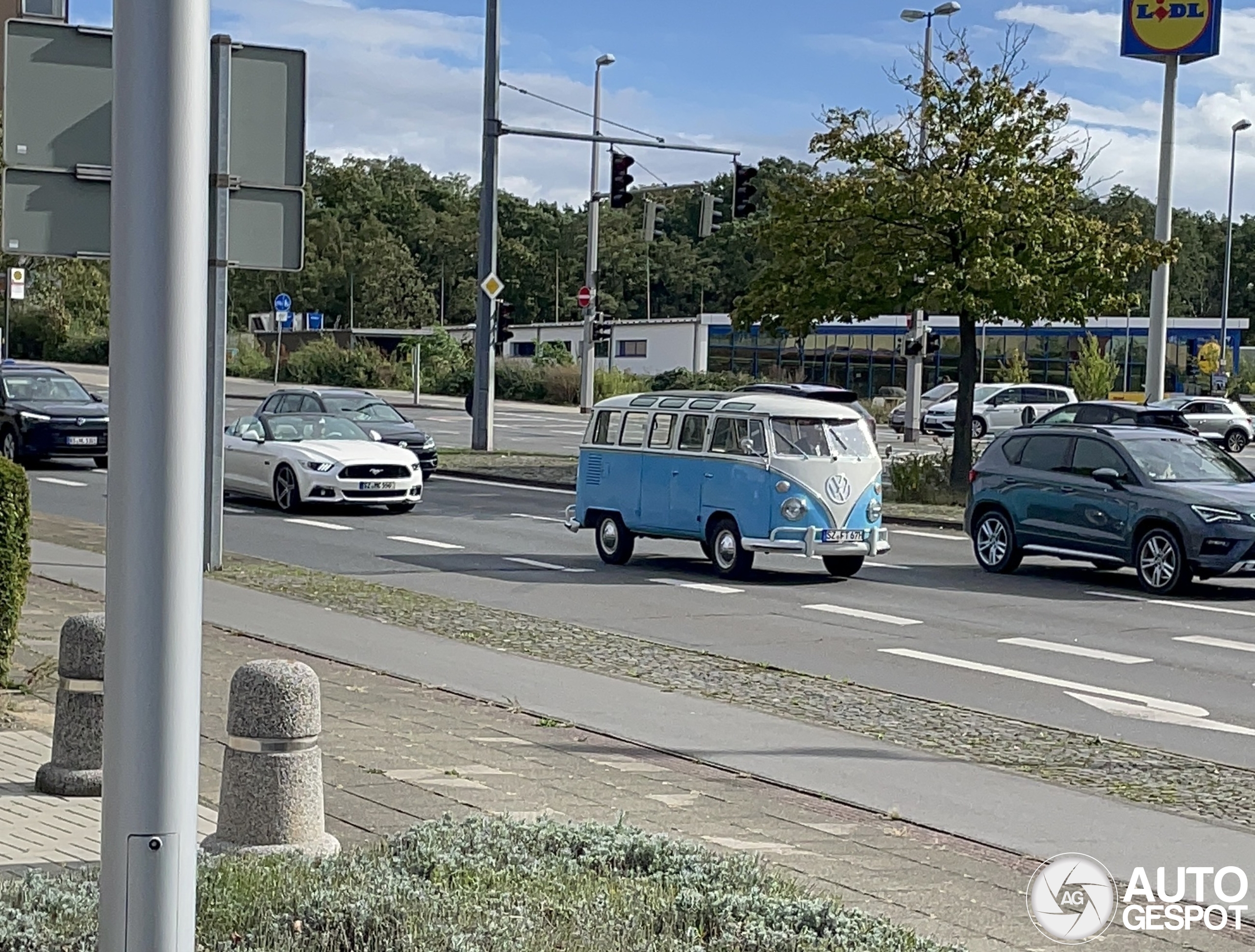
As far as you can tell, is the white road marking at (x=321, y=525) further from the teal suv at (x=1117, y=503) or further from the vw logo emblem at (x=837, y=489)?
the teal suv at (x=1117, y=503)

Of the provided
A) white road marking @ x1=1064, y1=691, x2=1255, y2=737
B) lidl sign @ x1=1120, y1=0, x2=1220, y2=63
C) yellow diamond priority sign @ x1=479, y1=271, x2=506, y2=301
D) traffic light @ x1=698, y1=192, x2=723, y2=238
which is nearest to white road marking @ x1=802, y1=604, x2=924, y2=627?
white road marking @ x1=1064, y1=691, x2=1255, y2=737

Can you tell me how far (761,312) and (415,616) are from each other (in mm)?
15626

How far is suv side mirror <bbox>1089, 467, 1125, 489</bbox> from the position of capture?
17.2 m

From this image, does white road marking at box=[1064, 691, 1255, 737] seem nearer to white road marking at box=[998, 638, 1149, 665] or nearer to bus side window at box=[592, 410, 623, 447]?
white road marking at box=[998, 638, 1149, 665]

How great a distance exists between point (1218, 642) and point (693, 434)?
6014 mm

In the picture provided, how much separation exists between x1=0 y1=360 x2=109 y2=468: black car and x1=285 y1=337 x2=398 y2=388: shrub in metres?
41.9

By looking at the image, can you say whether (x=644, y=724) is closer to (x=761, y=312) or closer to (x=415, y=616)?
(x=415, y=616)

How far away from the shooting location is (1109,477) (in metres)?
17.2

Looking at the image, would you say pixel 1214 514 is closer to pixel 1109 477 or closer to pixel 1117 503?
pixel 1117 503

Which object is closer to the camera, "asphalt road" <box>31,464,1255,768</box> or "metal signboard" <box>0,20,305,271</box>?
"metal signboard" <box>0,20,305,271</box>

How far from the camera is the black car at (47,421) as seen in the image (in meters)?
28.3

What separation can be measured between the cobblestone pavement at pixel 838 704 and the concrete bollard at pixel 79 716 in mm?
4078

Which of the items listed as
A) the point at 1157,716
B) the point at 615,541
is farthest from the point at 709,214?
the point at 1157,716

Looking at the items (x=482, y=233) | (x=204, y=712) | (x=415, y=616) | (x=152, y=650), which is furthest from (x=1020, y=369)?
(x=152, y=650)
